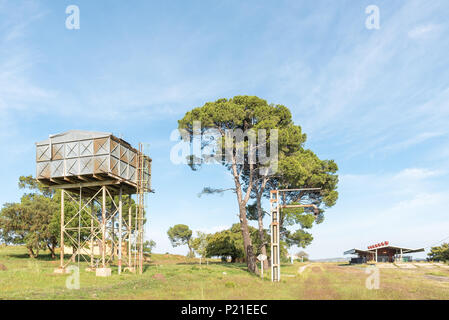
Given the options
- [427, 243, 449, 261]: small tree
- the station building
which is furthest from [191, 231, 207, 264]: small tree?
[427, 243, 449, 261]: small tree

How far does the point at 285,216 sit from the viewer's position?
47094 mm

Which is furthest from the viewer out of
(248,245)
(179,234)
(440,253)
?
(179,234)

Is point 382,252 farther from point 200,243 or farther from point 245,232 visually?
point 245,232

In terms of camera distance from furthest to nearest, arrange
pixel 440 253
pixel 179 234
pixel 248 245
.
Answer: pixel 179 234 → pixel 440 253 → pixel 248 245

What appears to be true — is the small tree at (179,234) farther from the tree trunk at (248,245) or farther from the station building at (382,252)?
the tree trunk at (248,245)

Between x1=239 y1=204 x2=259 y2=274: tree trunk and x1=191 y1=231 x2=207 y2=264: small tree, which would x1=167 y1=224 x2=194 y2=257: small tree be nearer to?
x1=191 y1=231 x2=207 y2=264: small tree

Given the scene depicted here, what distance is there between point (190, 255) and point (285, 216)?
53.5 m

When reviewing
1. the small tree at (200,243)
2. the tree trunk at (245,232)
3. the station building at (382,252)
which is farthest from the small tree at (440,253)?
the tree trunk at (245,232)

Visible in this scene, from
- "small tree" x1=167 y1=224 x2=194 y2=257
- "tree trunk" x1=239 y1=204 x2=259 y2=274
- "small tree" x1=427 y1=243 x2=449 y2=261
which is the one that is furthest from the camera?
"small tree" x1=167 y1=224 x2=194 y2=257

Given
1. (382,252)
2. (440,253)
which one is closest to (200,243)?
(382,252)

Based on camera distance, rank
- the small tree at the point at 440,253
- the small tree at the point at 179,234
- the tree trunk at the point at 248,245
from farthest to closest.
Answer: the small tree at the point at 179,234
the small tree at the point at 440,253
the tree trunk at the point at 248,245

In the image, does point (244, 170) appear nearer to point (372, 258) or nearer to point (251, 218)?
point (251, 218)
